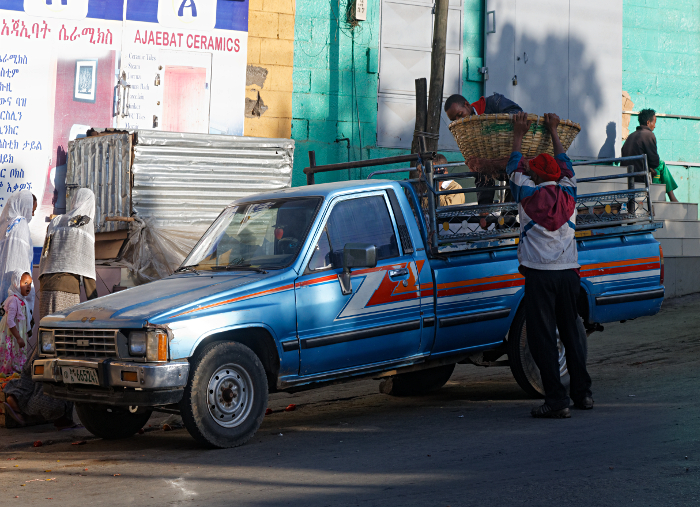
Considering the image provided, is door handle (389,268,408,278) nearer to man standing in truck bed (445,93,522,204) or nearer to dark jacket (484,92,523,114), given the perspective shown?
man standing in truck bed (445,93,522,204)

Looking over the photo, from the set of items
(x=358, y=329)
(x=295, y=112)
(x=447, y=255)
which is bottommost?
(x=358, y=329)

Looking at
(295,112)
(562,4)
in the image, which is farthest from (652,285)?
(562,4)

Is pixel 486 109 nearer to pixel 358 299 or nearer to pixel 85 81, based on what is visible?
pixel 358 299

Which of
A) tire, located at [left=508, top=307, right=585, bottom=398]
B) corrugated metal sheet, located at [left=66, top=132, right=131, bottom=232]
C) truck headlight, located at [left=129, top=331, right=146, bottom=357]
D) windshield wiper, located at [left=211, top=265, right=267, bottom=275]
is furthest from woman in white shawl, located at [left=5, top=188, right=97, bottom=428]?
tire, located at [left=508, top=307, right=585, bottom=398]

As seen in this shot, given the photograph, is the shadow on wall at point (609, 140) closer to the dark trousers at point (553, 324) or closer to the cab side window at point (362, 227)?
the dark trousers at point (553, 324)

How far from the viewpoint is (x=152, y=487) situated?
5020 mm

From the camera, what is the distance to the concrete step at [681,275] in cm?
1457

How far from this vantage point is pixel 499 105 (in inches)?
334

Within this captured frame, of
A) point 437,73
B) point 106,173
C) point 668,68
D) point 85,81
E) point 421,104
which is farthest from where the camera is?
point 668,68

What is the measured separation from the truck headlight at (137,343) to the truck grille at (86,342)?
0.13 m

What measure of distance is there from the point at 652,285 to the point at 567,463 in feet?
11.0

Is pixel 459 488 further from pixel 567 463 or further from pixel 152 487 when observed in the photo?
pixel 152 487

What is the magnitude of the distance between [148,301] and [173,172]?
5.93 meters

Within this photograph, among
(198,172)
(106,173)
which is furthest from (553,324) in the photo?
(106,173)
